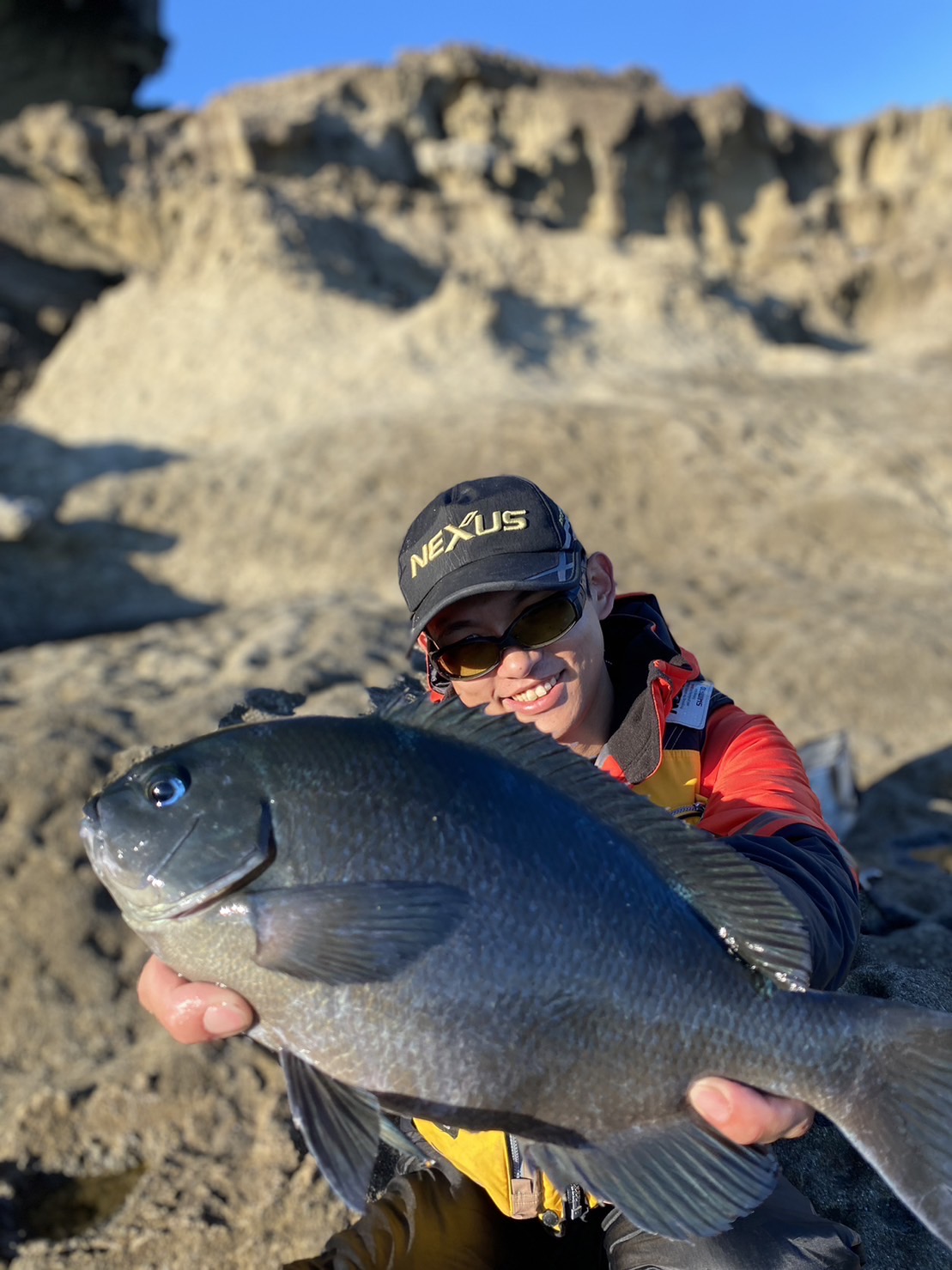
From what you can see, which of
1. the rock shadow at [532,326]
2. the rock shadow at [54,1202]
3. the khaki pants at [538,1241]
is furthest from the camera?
the rock shadow at [532,326]

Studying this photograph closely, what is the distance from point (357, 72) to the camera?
16594mm

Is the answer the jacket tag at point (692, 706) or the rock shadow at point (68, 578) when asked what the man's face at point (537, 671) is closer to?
the jacket tag at point (692, 706)

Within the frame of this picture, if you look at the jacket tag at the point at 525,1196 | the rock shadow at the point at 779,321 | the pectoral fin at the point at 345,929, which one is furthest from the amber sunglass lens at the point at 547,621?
the rock shadow at the point at 779,321

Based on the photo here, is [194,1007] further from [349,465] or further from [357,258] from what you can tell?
[357,258]

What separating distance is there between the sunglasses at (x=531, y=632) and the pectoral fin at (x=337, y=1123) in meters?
0.90

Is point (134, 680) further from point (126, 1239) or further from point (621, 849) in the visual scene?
point (621, 849)

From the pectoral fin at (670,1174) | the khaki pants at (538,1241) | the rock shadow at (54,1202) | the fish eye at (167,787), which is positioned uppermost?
the fish eye at (167,787)

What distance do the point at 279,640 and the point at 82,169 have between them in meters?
9.03

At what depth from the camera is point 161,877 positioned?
1244 millimetres

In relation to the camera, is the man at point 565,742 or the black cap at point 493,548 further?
the black cap at point 493,548

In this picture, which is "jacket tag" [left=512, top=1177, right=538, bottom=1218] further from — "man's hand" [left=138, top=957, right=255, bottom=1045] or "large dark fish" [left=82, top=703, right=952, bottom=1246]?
"man's hand" [left=138, top=957, right=255, bottom=1045]

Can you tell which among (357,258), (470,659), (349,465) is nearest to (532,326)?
(357,258)

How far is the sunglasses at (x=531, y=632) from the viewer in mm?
1870

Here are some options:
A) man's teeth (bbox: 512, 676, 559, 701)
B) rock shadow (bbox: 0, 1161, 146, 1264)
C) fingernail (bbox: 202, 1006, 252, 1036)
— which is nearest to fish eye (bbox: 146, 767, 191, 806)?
fingernail (bbox: 202, 1006, 252, 1036)
